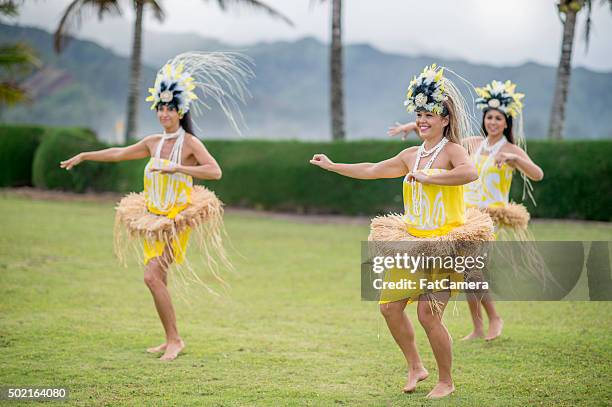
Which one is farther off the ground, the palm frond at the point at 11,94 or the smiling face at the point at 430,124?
the palm frond at the point at 11,94

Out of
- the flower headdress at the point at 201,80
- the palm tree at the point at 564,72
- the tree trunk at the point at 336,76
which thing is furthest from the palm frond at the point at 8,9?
the palm tree at the point at 564,72

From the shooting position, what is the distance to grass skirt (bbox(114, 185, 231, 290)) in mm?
5047

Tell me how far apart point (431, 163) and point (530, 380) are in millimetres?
1532

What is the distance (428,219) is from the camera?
13.5 feet

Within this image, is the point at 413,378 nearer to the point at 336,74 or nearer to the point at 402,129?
the point at 402,129

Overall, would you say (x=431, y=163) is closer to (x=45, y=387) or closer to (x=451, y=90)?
(x=451, y=90)

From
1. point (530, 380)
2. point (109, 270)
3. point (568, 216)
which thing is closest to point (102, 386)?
point (530, 380)

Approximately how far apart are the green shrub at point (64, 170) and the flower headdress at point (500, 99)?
44.0ft

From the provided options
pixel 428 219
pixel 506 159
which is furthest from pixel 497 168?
pixel 428 219

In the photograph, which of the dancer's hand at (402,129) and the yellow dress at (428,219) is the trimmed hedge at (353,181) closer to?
the dancer's hand at (402,129)

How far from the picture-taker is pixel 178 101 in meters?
5.23

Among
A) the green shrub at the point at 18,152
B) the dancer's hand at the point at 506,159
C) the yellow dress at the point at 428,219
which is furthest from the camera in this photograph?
the green shrub at the point at 18,152

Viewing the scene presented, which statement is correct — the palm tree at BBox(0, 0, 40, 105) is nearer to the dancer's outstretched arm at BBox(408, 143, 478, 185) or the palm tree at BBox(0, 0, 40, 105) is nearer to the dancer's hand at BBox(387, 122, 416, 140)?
the dancer's hand at BBox(387, 122, 416, 140)

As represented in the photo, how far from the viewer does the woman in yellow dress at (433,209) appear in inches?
158
